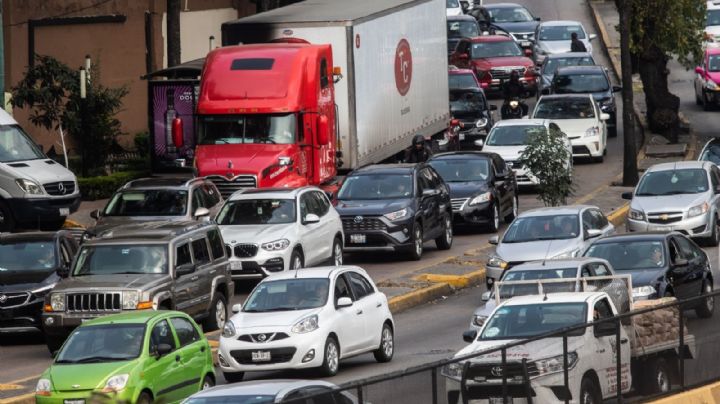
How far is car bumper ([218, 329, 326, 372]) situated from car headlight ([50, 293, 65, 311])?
3.66 meters

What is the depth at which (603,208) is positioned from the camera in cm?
3925

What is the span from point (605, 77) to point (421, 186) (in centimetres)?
2052

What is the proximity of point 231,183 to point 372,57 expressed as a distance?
5.97 m

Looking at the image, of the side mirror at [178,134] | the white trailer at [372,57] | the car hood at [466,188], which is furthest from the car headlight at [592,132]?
the side mirror at [178,134]

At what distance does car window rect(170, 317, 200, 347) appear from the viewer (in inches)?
811

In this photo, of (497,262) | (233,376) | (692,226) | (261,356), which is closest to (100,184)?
(692,226)

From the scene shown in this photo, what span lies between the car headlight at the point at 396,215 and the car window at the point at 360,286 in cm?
869

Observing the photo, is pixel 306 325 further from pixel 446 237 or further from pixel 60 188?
pixel 60 188

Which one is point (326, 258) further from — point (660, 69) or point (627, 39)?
point (660, 69)

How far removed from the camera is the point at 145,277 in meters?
25.2

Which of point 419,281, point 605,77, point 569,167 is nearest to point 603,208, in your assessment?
point 569,167

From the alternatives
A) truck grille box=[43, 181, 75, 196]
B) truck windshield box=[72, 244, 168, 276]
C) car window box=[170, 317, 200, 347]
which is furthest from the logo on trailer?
car window box=[170, 317, 200, 347]

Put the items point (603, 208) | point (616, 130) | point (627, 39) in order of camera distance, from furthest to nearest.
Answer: point (616, 130), point (627, 39), point (603, 208)

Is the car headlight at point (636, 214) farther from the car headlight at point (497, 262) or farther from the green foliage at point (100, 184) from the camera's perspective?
the green foliage at point (100, 184)
